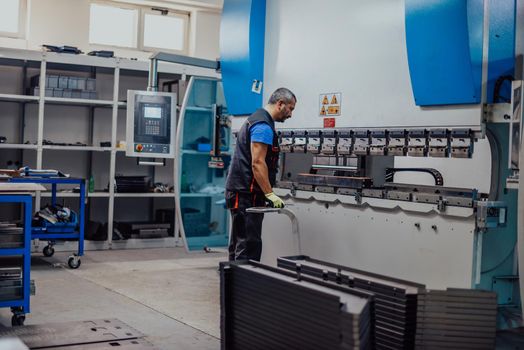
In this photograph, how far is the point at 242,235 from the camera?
4.43 meters

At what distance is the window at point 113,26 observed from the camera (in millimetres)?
7770

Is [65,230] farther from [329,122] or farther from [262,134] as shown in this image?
[329,122]

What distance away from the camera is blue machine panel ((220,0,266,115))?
4.84 meters

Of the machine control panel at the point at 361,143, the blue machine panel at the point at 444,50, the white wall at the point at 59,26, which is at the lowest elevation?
the machine control panel at the point at 361,143

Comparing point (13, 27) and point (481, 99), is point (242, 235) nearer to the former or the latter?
point (481, 99)

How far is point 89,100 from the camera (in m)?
6.91

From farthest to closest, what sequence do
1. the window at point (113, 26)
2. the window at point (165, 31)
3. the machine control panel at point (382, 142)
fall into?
the window at point (165, 31), the window at point (113, 26), the machine control panel at point (382, 142)

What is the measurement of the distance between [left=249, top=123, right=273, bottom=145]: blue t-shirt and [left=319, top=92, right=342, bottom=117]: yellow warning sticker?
0.36m

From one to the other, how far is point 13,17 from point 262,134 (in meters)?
4.38

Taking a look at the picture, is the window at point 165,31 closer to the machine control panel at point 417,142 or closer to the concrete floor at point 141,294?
the concrete floor at point 141,294

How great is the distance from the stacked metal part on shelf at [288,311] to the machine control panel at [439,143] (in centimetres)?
122

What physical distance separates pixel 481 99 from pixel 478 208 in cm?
55

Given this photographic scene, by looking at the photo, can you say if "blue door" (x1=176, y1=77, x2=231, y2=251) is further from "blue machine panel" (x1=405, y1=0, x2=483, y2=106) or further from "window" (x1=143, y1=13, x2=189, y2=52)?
"blue machine panel" (x1=405, y1=0, x2=483, y2=106)

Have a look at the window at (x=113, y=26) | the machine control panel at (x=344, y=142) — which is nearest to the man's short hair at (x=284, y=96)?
the machine control panel at (x=344, y=142)
